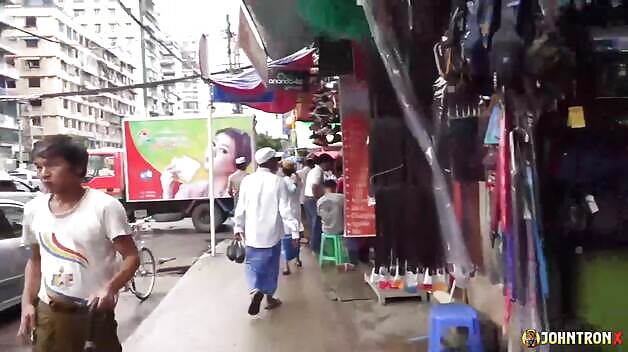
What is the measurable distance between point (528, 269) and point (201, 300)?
17.2 feet

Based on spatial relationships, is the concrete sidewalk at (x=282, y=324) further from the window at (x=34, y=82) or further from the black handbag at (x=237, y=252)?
the window at (x=34, y=82)

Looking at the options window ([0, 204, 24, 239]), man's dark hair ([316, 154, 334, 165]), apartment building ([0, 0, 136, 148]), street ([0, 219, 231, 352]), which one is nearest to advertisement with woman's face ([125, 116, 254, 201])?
street ([0, 219, 231, 352])

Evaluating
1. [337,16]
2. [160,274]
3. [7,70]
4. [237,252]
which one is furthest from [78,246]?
[7,70]

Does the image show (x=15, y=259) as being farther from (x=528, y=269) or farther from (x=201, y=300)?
(x=528, y=269)

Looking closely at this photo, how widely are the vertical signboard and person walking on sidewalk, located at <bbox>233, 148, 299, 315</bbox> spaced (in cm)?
124

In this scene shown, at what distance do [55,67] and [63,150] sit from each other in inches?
3073

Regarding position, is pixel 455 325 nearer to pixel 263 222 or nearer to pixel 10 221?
pixel 263 222

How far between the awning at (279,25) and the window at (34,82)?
76.3 meters

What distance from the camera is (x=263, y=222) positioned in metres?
6.22

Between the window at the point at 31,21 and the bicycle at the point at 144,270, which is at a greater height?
the window at the point at 31,21

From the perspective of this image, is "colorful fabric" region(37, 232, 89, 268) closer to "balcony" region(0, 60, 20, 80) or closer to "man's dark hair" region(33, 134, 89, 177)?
"man's dark hair" region(33, 134, 89, 177)

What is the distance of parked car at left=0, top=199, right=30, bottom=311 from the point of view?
6750 millimetres

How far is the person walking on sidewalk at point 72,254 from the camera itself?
2.91 metres

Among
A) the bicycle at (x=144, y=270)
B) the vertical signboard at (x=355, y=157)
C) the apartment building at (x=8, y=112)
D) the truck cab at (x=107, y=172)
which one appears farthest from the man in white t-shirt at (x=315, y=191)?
the apartment building at (x=8, y=112)
